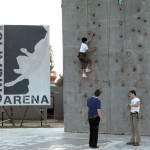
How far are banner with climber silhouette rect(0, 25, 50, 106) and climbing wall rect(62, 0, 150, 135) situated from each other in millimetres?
3712

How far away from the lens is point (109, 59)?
50.0 ft

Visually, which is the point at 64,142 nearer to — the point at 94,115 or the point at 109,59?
the point at 94,115

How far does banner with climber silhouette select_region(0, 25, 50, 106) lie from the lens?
19.1m

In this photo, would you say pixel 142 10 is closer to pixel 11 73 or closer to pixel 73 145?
pixel 73 145

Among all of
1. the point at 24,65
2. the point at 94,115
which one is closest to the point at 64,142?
the point at 94,115

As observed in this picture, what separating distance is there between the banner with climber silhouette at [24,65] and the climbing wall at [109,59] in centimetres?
371

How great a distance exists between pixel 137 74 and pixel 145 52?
87 centimetres

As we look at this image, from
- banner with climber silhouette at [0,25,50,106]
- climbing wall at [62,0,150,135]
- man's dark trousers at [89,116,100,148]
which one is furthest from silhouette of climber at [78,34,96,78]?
banner with climber silhouette at [0,25,50,106]

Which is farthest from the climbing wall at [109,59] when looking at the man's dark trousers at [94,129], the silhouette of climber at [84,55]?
the man's dark trousers at [94,129]

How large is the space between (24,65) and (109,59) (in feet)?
17.8

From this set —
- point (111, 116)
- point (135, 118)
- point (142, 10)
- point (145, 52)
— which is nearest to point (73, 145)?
point (135, 118)

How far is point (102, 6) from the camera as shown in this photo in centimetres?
1545

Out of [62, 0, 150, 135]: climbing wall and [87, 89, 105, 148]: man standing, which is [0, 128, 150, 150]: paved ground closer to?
[87, 89, 105, 148]: man standing

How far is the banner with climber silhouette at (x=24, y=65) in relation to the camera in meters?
19.1
